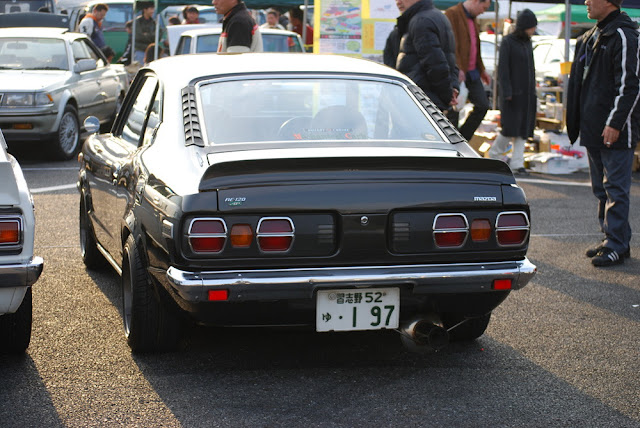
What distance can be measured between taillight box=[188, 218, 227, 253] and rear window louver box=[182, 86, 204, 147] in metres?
0.66

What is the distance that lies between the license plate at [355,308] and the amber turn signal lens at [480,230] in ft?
1.34

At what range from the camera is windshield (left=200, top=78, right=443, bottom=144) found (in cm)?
490

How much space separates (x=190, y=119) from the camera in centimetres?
489

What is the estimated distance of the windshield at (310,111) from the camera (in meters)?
4.90

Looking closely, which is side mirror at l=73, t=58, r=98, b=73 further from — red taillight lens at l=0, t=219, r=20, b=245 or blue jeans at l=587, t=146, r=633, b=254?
red taillight lens at l=0, t=219, r=20, b=245

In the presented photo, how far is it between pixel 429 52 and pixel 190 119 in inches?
147

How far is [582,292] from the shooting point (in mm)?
6363

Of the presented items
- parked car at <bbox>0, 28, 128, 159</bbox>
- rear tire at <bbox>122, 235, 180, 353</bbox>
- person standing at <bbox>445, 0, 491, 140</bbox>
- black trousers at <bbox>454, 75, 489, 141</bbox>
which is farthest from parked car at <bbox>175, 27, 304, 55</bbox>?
rear tire at <bbox>122, 235, 180, 353</bbox>

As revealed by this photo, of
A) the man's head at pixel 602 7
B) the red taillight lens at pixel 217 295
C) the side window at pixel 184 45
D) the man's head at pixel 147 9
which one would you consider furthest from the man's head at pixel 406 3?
the man's head at pixel 147 9

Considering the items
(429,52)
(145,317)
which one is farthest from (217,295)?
(429,52)

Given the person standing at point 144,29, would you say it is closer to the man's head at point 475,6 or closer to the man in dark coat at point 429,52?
the man's head at point 475,6

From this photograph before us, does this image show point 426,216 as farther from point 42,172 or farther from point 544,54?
point 544,54

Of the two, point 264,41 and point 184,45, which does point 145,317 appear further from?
point 184,45

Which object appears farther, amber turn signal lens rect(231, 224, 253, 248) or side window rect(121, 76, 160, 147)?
side window rect(121, 76, 160, 147)
